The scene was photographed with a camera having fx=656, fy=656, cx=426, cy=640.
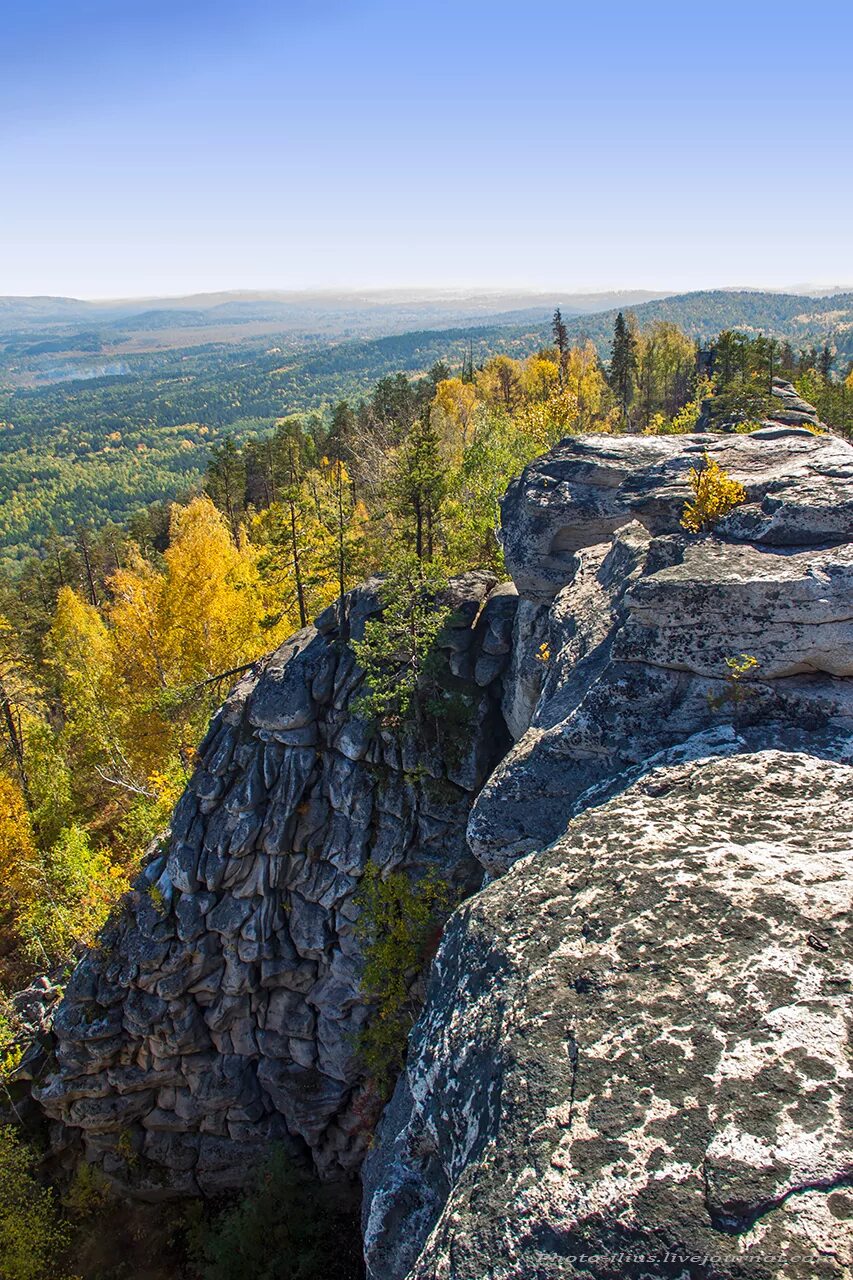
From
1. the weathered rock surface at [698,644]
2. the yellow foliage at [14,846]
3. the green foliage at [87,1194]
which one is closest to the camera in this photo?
the weathered rock surface at [698,644]

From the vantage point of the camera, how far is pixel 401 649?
22.1 m

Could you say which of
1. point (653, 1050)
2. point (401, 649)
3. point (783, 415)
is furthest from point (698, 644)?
point (783, 415)

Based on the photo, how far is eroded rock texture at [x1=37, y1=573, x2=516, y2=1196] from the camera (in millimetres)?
22359

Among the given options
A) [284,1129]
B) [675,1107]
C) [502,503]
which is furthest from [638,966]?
[284,1129]

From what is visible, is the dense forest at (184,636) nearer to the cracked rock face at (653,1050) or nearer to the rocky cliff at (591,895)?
the rocky cliff at (591,895)

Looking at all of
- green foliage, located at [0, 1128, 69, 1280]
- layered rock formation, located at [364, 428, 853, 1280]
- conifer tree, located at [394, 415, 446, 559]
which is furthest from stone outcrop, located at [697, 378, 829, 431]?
green foliage, located at [0, 1128, 69, 1280]

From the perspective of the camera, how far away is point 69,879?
92.5 feet

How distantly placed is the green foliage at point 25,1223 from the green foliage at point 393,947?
41.9 feet

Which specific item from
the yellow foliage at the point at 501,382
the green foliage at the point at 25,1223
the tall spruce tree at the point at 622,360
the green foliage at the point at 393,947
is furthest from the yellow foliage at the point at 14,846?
the tall spruce tree at the point at 622,360

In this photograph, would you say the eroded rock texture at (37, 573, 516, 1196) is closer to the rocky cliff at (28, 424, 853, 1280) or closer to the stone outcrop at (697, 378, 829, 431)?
the rocky cliff at (28, 424, 853, 1280)

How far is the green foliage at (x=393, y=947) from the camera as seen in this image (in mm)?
19328

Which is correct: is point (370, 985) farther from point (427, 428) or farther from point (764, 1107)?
point (427, 428)

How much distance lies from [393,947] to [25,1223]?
55.1 ft

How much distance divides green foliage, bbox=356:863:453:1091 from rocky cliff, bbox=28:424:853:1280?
1338 millimetres
